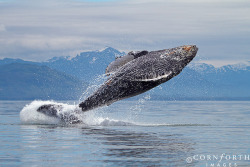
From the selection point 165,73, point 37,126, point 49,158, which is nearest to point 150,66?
point 165,73

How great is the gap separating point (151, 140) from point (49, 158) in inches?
152

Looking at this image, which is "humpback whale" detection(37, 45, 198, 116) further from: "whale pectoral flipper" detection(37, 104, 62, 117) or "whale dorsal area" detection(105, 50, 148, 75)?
"whale pectoral flipper" detection(37, 104, 62, 117)

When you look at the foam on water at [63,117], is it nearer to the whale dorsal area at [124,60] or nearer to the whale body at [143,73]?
the whale body at [143,73]

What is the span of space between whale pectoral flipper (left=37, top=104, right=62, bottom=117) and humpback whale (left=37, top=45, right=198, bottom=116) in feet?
3.97

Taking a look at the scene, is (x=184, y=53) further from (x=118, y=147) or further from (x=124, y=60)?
(x=118, y=147)

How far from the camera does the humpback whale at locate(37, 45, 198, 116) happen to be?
15.4m

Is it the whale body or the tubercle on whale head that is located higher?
the tubercle on whale head

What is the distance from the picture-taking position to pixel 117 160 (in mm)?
10094

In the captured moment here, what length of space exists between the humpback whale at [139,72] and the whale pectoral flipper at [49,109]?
121 cm

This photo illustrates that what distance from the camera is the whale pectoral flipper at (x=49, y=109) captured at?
16.9 metres

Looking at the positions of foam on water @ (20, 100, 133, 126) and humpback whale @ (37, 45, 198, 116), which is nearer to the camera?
humpback whale @ (37, 45, 198, 116)

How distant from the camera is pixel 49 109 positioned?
17031 mm

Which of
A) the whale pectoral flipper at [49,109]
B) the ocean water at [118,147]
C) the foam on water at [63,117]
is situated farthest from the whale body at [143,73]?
the whale pectoral flipper at [49,109]

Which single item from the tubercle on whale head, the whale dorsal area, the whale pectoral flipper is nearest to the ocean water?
the whale pectoral flipper
